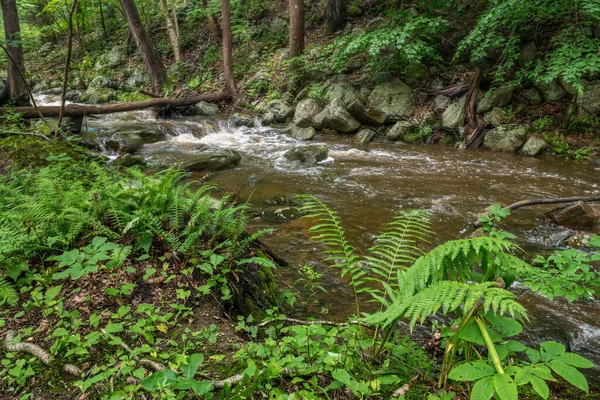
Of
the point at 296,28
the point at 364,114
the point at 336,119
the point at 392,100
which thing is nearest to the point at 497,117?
the point at 392,100

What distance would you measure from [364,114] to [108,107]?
7.96m

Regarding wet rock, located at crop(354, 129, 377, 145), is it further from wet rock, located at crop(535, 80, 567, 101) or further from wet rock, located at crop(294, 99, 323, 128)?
wet rock, located at crop(535, 80, 567, 101)

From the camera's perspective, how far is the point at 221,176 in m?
7.81

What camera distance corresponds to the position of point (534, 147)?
8469 millimetres

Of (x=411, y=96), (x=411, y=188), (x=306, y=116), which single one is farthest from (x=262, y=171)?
(x=411, y=96)

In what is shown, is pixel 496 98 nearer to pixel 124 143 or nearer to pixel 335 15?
pixel 335 15

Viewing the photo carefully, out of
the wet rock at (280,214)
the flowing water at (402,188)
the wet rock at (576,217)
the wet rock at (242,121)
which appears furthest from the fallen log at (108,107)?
the wet rock at (576,217)

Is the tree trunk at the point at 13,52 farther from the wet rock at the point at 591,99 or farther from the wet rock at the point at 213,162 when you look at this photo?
the wet rock at the point at 591,99

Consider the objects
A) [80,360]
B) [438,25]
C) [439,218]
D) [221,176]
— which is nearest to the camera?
[80,360]

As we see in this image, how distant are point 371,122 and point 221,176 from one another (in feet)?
17.3

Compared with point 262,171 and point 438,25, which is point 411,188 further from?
point 438,25

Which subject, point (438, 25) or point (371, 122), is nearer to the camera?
point (438, 25)

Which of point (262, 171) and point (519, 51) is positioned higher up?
point (519, 51)

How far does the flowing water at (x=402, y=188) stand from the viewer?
3424 millimetres
